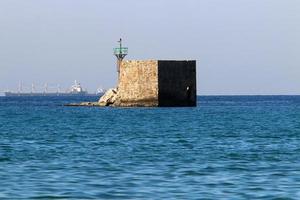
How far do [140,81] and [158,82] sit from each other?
69.1 inches

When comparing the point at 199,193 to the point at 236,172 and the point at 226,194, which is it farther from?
the point at 236,172

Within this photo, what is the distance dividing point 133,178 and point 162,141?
633 inches

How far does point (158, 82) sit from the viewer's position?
76.7m

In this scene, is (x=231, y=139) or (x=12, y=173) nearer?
(x=12, y=173)

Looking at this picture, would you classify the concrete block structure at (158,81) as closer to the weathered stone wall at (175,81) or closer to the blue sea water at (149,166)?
the weathered stone wall at (175,81)

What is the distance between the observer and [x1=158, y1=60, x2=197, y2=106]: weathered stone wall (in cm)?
7719

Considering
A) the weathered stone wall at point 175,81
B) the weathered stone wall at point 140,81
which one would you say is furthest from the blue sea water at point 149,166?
the weathered stone wall at point 175,81

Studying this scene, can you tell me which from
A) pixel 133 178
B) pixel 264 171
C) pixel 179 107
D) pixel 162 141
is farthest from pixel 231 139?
pixel 179 107

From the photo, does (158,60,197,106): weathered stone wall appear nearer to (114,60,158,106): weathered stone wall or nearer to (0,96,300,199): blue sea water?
(114,60,158,106): weathered stone wall

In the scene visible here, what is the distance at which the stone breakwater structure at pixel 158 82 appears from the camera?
77.0 m

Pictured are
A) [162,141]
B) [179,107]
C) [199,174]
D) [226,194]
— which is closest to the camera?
[226,194]

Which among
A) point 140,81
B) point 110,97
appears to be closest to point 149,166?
point 140,81

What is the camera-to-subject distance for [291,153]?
29.2m

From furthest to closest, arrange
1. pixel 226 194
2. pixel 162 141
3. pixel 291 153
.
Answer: pixel 162 141 < pixel 291 153 < pixel 226 194
